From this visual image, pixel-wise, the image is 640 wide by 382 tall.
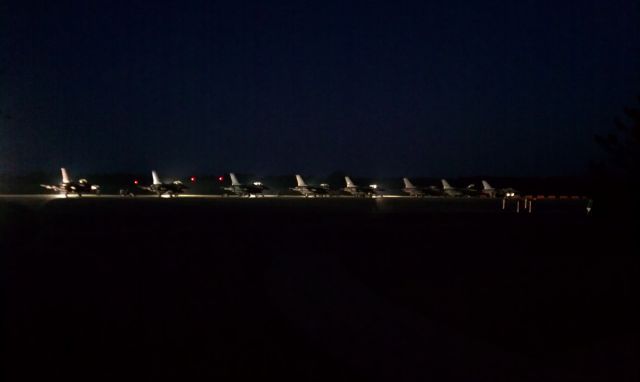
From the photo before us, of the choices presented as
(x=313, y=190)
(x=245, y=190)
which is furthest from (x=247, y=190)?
(x=313, y=190)

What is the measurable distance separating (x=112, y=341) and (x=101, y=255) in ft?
36.8

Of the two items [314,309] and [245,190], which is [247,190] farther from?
[314,309]

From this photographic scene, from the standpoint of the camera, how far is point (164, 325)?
1052cm

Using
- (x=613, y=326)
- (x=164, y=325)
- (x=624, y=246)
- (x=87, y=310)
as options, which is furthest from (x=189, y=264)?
(x=624, y=246)

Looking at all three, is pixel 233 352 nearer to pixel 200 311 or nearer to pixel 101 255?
pixel 200 311

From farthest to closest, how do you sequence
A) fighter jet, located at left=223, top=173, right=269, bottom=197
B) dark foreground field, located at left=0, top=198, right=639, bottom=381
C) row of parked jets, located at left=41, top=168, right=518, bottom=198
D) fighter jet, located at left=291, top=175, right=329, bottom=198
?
fighter jet, located at left=291, top=175, right=329, bottom=198
fighter jet, located at left=223, top=173, right=269, bottom=197
row of parked jets, located at left=41, top=168, right=518, bottom=198
dark foreground field, located at left=0, top=198, right=639, bottom=381

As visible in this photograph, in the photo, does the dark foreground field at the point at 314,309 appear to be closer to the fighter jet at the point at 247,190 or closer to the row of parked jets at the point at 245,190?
the row of parked jets at the point at 245,190

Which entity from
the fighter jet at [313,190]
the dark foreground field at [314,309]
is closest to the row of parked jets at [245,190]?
the fighter jet at [313,190]

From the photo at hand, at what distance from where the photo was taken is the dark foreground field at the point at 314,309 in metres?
8.38

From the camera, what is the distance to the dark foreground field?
838 cm

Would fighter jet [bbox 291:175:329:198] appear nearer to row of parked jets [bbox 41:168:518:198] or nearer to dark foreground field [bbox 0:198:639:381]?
row of parked jets [bbox 41:168:518:198]

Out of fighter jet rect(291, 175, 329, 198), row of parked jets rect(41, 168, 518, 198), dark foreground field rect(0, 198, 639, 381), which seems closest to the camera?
dark foreground field rect(0, 198, 639, 381)

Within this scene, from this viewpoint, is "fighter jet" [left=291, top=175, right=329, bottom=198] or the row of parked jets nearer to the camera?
the row of parked jets

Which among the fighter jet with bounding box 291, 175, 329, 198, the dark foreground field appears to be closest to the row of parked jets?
the fighter jet with bounding box 291, 175, 329, 198
